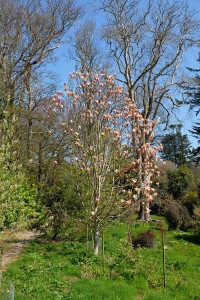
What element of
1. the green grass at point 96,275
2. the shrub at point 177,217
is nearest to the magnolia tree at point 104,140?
the green grass at point 96,275

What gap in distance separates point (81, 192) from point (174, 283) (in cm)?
346

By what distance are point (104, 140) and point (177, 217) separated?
729 cm

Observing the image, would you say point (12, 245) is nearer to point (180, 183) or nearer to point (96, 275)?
point (96, 275)

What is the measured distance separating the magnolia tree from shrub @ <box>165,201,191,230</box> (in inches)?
236

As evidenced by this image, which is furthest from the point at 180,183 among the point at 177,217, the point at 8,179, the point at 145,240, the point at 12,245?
the point at 8,179

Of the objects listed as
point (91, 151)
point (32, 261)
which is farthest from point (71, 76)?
point (32, 261)

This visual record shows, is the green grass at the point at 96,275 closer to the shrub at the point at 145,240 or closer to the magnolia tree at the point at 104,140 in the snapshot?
the shrub at the point at 145,240

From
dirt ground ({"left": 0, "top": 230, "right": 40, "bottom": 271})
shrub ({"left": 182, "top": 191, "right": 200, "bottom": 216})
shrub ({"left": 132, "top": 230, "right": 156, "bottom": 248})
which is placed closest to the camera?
dirt ground ({"left": 0, "top": 230, "right": 40, "bottom": 271})

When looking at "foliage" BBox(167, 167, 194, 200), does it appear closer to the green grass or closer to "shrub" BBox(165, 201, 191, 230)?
"shrub" BBox(165, 201, 191, 230)

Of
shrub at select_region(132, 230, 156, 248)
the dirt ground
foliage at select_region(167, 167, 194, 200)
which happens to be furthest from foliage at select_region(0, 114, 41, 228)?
foliage at select_region(167, 167, 194, 200)

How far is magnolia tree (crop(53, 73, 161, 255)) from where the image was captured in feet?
26.9

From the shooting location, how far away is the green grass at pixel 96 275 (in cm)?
561

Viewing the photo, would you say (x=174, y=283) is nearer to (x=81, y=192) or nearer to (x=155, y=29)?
(x=81, y=192)

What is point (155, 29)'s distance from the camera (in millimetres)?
16219
